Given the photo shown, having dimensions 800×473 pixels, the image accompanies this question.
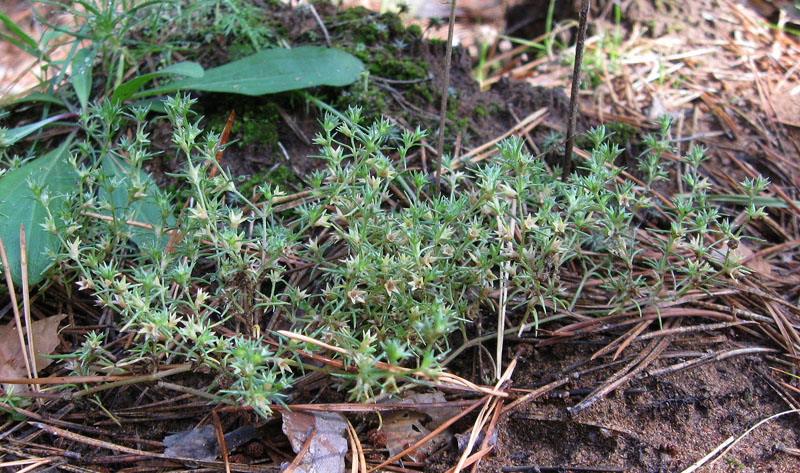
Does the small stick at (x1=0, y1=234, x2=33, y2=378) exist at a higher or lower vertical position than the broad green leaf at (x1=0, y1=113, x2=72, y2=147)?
lower

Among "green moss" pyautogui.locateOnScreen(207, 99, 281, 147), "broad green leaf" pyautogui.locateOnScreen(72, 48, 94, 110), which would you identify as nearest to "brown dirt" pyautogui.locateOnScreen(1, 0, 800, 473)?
"green moss" pyautogui.locateOnScreen(207, 99, 281, 147)

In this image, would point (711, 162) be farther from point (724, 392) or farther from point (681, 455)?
point (681, 455)

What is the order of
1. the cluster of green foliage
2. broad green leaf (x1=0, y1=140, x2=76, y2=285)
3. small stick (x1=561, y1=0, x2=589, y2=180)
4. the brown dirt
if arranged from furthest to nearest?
small stick (x1=561, y1=0, x2=589, y2=180), broad green leaf (x1=0, y1=140, x2=76, y2=285), the brown dirt, the cluster of green foliage

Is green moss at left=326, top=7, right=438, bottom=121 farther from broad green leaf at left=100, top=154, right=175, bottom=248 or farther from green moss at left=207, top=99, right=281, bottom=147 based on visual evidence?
broad green leaf at left=100, top=154, right=175, bottom=248

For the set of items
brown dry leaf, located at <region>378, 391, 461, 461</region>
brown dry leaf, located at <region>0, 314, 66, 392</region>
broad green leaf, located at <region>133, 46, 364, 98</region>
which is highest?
broad green leaf, located at <region>133, 46, 364, 98</region>

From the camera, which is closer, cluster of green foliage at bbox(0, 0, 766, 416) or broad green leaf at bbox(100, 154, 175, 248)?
cluster of green foliage at bbox(0, 0, 766, 416)

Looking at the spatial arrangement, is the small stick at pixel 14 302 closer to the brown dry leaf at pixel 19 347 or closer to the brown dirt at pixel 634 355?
the brown dry leaf at pixel 19 347
